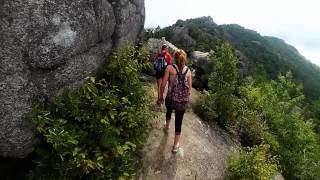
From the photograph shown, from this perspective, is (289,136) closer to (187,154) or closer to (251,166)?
(251,166)

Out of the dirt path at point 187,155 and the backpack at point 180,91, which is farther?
the dirt path at point 187,155

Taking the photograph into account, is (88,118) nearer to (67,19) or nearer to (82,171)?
(82,171)

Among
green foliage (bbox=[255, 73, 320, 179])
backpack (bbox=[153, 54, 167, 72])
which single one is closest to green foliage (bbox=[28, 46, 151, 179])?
backpack (bbox=[153, 54, 167, 72])

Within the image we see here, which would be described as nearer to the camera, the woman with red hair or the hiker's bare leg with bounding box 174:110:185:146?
the woman with red hair

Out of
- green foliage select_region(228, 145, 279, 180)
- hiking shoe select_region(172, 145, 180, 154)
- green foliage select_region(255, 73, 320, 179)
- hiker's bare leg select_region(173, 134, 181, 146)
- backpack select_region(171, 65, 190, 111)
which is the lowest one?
green foliage select_region(255, 73, 320, 179)

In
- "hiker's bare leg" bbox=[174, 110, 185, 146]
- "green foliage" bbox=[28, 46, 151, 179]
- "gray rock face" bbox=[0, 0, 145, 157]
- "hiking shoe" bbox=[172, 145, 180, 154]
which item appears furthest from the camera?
"hiking shoe" bbox=[172, 145, 180, 154]

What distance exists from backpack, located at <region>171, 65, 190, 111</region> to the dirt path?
1.73m

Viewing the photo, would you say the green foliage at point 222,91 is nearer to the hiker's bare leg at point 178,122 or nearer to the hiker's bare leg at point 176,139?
the hiker's bare leg at point 176,139

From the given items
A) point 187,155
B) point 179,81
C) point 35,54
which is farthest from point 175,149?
point 35,54

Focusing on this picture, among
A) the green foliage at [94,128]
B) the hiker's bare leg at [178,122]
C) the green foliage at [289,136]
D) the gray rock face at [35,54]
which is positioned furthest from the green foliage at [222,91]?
the gray rock face at [35,54]

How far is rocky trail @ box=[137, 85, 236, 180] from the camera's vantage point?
1455cm

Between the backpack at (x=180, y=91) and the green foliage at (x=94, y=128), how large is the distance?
4.10 feet

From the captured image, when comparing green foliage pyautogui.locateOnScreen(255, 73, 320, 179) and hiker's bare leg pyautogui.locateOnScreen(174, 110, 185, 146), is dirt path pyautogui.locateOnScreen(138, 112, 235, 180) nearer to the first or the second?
hiker's bare leg pyautogui.locateOnScreen(174, 110, 185, 146)

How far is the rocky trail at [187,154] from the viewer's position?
14.6 metres
